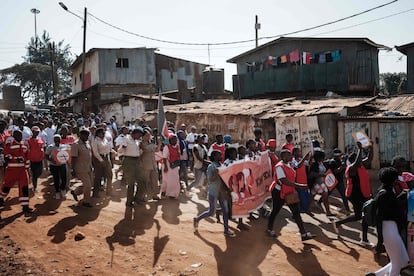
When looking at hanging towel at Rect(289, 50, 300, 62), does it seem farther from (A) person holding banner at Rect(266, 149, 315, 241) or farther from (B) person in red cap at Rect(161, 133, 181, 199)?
(A) person holding banner at Rect(266, 149, 315, 241)

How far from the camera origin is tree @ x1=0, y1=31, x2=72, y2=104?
50719 mm

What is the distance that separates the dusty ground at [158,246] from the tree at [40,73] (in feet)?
127

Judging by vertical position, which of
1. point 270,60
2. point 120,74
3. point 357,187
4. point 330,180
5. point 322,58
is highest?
point 120,74

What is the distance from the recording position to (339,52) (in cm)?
2361

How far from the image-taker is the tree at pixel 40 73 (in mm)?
50719

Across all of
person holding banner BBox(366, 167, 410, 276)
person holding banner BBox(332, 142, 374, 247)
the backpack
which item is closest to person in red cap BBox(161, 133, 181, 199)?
person holding banner BBox(332, 142, 374, 247)

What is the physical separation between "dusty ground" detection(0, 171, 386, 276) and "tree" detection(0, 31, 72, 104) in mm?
38681

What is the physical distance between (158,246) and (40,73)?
50.8 meters

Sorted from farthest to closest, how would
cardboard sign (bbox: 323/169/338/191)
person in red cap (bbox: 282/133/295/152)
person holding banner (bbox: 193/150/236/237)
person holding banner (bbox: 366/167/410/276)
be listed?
person in red cap (bbox: 282/133/295/152), cardboard sign (bbox: 323/169/338/191), person holding banner (bbox: 193/150/236/237), person holding banner (bbox: 366/167/410/276)

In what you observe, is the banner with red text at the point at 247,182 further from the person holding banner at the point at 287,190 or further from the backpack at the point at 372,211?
the backpack at the point at 372,211

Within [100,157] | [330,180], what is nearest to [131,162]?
[100,157]

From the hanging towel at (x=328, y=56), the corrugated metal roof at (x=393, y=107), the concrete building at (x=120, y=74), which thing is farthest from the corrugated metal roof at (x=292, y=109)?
the concrete building at (x=120, y=74)

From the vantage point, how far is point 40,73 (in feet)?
167

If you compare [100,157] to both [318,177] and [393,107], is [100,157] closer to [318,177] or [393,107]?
[318,177]
